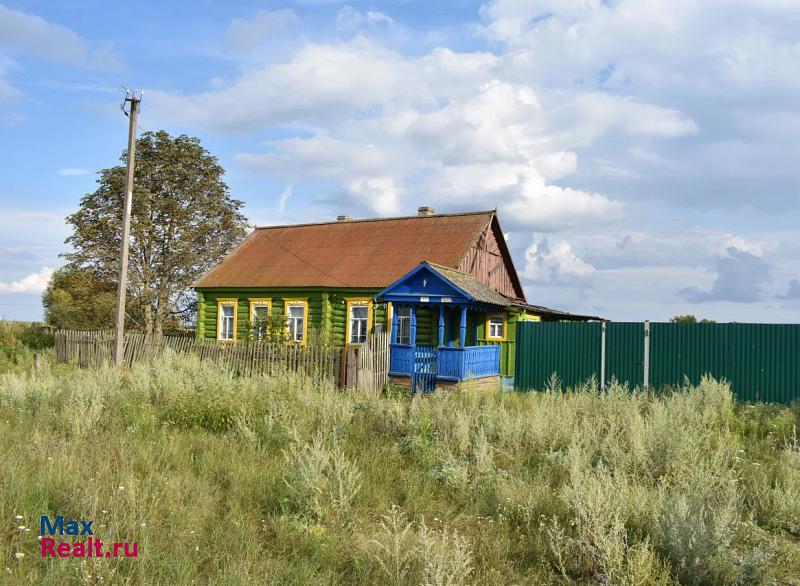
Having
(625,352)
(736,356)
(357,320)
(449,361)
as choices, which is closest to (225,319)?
(357,320)

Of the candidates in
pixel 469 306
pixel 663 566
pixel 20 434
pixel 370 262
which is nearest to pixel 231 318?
pixel 370 262

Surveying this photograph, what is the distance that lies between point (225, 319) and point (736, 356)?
685 inches

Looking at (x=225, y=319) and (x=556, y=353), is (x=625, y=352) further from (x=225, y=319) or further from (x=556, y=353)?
(x=225, y=319)

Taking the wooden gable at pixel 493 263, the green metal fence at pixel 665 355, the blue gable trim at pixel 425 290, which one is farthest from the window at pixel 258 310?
the green metal fence at pixel 665 355

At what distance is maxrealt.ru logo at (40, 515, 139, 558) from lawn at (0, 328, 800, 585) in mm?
57

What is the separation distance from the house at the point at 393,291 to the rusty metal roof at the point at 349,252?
5 cm

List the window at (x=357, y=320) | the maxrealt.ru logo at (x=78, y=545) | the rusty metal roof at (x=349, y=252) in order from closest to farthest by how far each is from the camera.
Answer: the maxrealt.ru logo at (x=78, y=545) → the window at (x=357, y=320) → the rusty metal roof at (x=349, y=252)

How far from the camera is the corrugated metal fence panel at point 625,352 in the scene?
15.6 metres

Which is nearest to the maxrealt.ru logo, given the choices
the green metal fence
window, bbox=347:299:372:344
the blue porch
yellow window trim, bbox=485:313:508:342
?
the blue porch

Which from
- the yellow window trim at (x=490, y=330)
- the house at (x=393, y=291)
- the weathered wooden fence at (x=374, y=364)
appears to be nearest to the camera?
the weathered wooden fence at (x=374, y=364)

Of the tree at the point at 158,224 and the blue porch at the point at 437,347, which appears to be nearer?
the blue porch at the point at 437,347

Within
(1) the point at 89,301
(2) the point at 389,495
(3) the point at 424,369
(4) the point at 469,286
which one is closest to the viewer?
(2) the point at 389,495

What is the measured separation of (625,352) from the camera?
51.7ft

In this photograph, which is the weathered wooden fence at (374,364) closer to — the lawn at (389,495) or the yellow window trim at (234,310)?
the lawn at (389,495)
